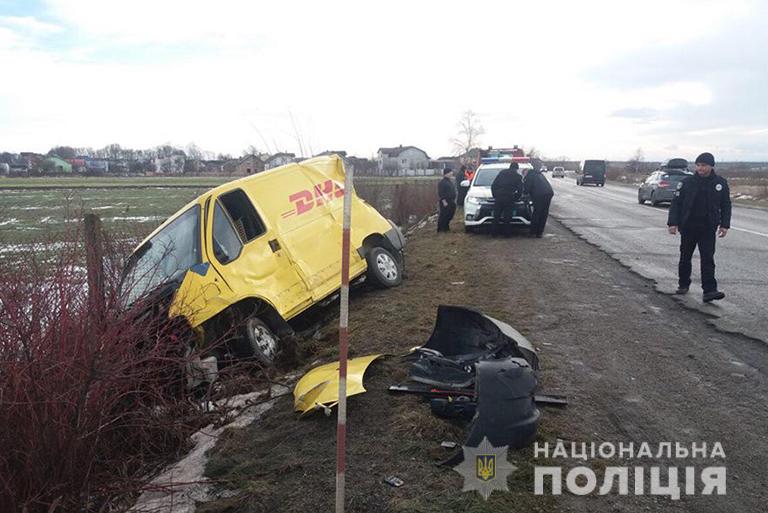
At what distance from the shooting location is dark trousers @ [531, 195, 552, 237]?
12.5 meters

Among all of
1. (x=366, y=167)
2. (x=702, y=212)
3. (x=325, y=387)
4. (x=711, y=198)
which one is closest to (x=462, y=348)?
(x=325, y=387)

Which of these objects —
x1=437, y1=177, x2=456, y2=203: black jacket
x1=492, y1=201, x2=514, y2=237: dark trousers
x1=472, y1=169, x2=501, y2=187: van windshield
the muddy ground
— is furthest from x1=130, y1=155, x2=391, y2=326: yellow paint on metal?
x1=472, y1=169, x2=501, y2=187: van windshield

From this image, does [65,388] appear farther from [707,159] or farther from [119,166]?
[119,166]

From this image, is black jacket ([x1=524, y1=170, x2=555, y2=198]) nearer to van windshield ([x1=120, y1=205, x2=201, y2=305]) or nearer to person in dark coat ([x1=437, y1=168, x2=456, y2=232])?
person in dark coat ([x1=437, y1=168, x2=456, y2=232])

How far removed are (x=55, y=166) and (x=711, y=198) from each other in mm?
98509

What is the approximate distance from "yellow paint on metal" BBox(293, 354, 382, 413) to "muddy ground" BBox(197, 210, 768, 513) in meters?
0.13

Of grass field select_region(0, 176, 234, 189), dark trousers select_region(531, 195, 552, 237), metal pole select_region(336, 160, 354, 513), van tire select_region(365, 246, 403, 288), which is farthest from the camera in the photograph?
grass field select_region(0, 176, 234, 189)

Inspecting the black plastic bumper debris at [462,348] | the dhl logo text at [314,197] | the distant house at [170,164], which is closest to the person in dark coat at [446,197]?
the dhl logo text at [314,197]

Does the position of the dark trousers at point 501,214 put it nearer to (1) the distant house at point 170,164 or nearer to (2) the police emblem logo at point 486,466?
(2) the police emblem logo at point 486,466

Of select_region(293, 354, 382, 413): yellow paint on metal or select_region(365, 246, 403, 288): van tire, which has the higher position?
select_region(365, 246, 403, 288): van tire

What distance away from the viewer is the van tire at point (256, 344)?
18.7 feet

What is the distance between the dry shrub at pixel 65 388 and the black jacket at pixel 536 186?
33.1ft

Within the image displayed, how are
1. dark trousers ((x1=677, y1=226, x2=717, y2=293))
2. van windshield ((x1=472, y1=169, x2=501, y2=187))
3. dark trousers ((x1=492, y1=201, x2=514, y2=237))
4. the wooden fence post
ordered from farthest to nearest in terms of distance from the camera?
van windshield ((x1=472, y1=169, x2=501, y2=187)) → dark trousers ((x1=492, y1=201, x2=514, y2=237)) → dark trousers ((x1=677, y1=226, x2=717, y2=293)) → the wooden fence post

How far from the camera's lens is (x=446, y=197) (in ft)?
46.3
